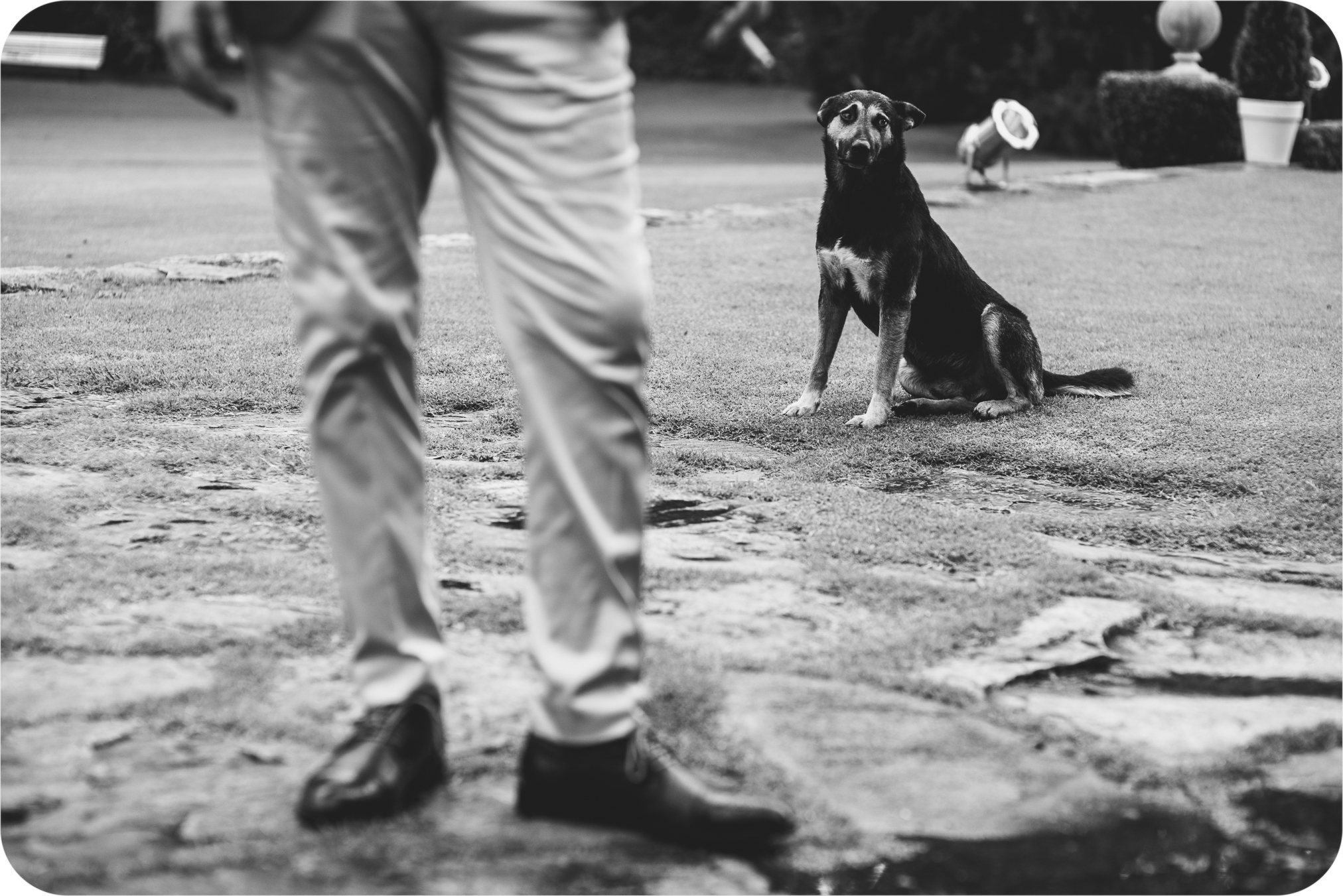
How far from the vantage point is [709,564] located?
3.17 meters

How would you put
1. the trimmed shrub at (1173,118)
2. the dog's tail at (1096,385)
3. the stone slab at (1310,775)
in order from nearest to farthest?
the stone slab at (1310,775)
the dog's tail at (1096,385)
the trimmed shrub at (1173,118)

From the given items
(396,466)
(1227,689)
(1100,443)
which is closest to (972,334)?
(1100,443)

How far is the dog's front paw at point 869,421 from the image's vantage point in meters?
4.71

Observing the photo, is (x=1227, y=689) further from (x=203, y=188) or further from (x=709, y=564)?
(x=203, y=188)

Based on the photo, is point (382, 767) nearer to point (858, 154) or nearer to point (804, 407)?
point (804, 407)

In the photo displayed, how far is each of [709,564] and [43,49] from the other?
23.3 meters

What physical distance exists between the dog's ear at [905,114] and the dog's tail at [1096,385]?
1.01m

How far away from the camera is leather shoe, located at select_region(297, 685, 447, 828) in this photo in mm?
1941

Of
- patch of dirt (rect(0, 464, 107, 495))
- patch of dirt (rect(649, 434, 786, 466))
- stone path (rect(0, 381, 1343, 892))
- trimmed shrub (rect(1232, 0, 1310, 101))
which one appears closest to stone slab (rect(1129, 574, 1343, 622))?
stone path (rect(0, 381, 1343, 892))

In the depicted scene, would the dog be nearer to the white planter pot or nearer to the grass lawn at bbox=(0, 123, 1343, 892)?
the grass lawn at bbox=(0, 123, 1343, 892)

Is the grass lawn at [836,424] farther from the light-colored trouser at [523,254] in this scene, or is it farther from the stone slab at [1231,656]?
the light-colored trouser at [523,254]

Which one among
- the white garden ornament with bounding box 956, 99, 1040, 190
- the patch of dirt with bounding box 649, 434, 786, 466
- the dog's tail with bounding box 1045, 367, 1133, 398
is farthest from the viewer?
the white garden ornament with bounding box 956, 99, 1040, 190

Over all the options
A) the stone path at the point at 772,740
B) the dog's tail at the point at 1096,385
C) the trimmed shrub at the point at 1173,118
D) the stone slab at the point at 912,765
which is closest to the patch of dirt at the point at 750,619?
the stone path at the point at 772,740

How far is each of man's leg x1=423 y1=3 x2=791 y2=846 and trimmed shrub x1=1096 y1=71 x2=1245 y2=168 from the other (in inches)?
531
